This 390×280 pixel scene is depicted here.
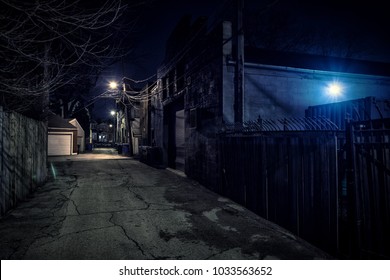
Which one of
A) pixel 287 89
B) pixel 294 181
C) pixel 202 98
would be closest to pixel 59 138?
pixel 202 98

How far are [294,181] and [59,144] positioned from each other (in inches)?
1086

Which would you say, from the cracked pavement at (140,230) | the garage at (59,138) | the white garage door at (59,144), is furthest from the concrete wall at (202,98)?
the white garage door at (59,144)

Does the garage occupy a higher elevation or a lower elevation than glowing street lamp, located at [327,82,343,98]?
lower

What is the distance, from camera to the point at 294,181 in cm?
487

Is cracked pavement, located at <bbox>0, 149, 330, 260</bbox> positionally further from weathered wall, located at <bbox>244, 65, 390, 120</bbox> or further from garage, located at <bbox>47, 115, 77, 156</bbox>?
garage, located at <bbox>47, 115, 77, 156</bbox>

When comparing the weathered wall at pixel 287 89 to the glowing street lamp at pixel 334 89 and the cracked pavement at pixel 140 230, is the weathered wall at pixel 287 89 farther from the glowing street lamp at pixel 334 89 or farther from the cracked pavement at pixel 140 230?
the cracked pavement at pixel 140 230

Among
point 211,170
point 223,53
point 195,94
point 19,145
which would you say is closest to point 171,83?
point 195,94

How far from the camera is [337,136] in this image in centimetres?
413

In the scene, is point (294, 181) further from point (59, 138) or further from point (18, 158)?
point (59, 138)

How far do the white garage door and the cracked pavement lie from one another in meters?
20.6

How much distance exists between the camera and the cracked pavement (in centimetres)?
397

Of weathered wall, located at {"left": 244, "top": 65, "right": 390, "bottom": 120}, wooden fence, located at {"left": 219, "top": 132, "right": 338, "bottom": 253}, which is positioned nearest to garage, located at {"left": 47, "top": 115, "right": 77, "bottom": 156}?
weathered wall, located at {"left": 244, "top": 65, "right": 390, "bottom": 120}
